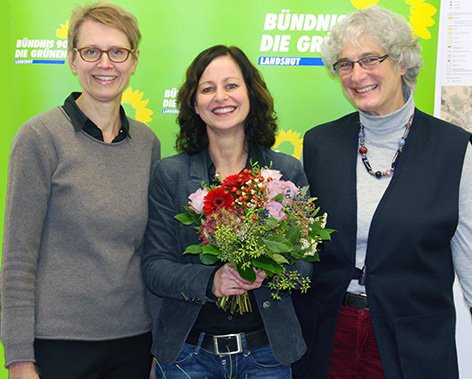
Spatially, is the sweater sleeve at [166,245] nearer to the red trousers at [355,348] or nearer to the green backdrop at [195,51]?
Result: the red trousers at [355,348]

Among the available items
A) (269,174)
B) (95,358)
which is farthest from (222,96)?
(95,358)

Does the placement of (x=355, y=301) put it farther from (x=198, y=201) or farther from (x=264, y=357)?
(x=198, y=201)

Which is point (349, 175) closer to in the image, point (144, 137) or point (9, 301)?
point (144, 137)

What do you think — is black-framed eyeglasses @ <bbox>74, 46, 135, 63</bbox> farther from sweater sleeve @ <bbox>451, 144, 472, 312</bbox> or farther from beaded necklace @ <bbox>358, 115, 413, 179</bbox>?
sweater sleeve @ <bbox>451, 144, 472, 312</bbox>

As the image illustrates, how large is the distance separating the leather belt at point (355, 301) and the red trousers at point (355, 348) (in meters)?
0.02

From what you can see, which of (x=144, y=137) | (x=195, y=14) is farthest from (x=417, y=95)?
(x=144, y=137)

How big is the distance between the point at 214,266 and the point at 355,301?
598 mm

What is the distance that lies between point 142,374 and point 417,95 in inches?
80.9

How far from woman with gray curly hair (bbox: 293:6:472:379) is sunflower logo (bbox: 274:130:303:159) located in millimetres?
749

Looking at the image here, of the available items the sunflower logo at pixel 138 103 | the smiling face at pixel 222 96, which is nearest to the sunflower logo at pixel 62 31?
the sunflower logo at pixel 138 103

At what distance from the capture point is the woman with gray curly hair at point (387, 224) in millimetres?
2215

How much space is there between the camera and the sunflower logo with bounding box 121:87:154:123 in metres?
3.24

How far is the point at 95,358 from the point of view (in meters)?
2.21

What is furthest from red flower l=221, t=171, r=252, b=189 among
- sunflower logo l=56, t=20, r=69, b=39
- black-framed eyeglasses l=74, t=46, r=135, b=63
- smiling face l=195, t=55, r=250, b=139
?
sunflower logo l=56, t=20, r=69, b=39
